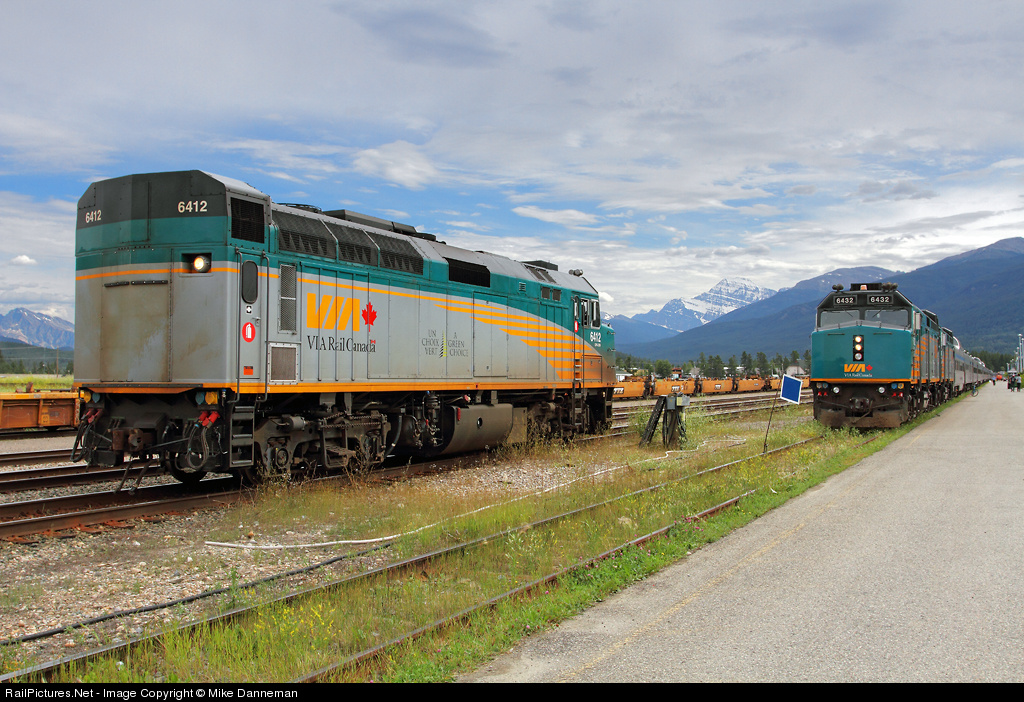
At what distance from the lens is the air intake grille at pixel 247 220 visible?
33.8 feet

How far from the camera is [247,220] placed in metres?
10.5

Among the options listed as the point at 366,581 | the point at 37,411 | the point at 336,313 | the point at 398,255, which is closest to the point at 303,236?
the point at 336,313

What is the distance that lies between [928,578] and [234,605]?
638 centimetres

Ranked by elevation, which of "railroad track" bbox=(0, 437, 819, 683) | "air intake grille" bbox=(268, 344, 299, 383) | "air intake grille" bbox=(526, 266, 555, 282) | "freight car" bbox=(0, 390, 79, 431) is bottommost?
"railroad track" bbox=(0, 437, 819, 683)

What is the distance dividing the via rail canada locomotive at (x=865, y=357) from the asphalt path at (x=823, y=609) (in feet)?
35.6

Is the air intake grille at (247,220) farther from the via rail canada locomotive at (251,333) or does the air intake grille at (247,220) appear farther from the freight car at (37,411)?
the freight car at (37,411)

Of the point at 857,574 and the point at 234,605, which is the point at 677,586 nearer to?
the point at 857,574

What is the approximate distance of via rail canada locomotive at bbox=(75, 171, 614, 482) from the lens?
10148 mm

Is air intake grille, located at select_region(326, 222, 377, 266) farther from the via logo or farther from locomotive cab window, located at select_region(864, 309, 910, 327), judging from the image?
locomotive cab window, located at select_region(864, 309, 910, 327)

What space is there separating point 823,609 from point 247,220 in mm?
8738

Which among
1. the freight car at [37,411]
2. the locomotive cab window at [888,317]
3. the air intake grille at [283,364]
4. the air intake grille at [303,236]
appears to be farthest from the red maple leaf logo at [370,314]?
the locomotive cab window at [888,317]

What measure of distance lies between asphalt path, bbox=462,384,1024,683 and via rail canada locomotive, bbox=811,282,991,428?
10837 millimetres

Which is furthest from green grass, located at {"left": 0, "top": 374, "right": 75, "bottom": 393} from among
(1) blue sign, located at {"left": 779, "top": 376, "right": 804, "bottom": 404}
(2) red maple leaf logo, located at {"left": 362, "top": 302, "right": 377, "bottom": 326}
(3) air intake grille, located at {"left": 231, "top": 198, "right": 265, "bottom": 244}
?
(1) blue sign, located at {"left": 779, "top": 376, "right": 804, "bottom": 404}

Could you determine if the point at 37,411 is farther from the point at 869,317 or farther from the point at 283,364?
the point at 869,317
